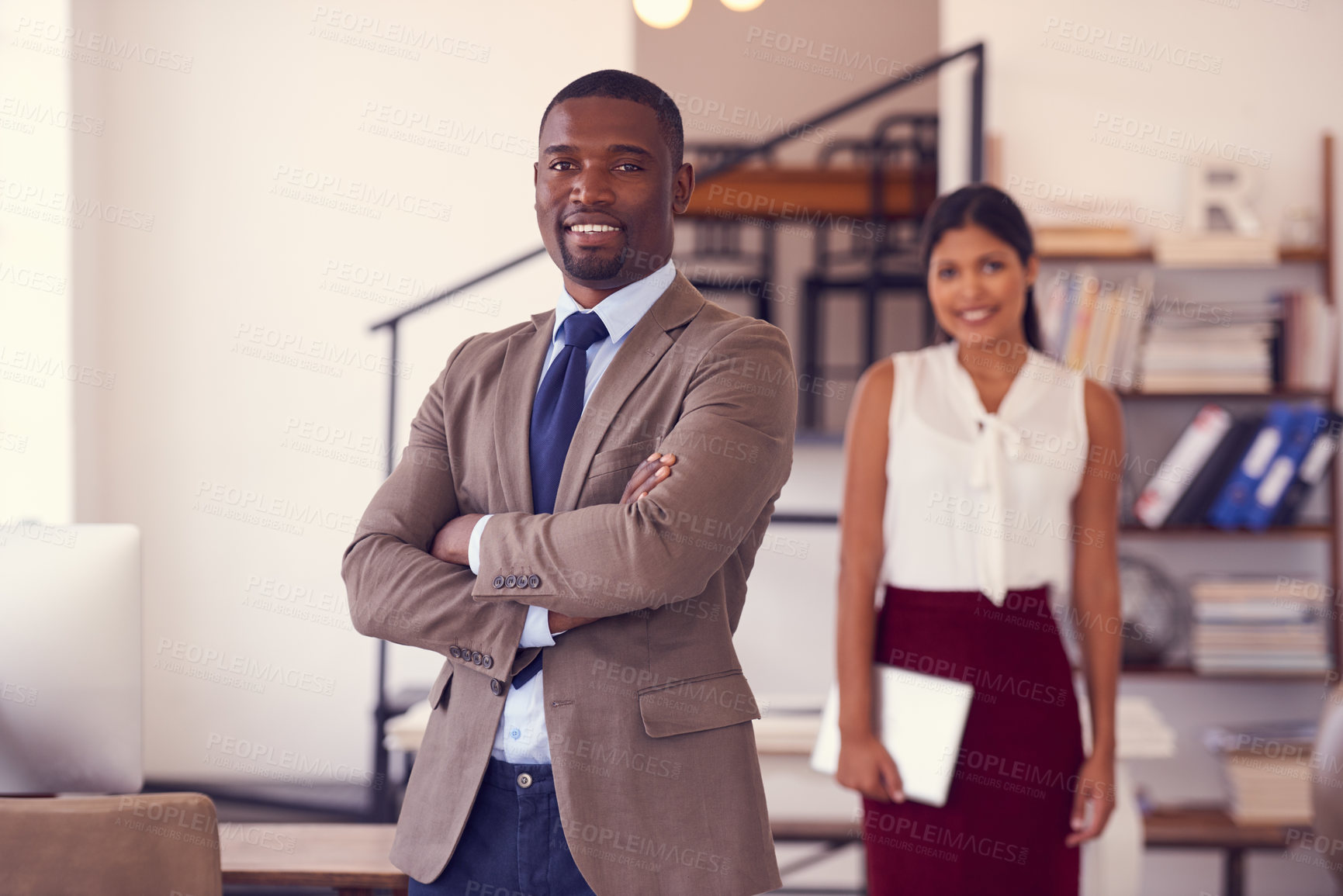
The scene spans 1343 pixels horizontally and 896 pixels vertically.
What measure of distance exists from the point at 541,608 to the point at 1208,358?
2509 mm

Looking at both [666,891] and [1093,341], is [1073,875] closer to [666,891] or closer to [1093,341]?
[666,891]

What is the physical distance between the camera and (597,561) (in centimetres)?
114

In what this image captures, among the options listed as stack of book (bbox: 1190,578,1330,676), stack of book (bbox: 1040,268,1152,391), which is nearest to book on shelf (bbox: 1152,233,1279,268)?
stack of book (bbox: 1040,268,1152,391)

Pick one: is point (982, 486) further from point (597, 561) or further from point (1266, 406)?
point (1266, 406)

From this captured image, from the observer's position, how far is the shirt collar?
128 cm

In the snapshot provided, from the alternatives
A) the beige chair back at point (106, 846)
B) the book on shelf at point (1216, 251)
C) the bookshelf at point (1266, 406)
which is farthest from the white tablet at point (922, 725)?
the book on shelf at point (1216, 251)

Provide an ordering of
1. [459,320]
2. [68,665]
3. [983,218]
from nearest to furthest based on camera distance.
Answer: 1. [68,665]
2. [983,218]
3. [459,320]

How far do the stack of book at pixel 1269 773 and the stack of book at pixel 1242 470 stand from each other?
59 cm

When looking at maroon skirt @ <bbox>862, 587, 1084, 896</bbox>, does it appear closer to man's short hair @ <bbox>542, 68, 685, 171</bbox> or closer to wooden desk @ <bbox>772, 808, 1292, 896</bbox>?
man's short hair @ <bbox>542, 68, 685, 171</bbox>

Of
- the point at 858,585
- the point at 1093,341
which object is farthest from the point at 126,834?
the point at 1093,341

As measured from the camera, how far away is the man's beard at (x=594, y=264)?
1234mm

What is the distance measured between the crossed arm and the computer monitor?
0.35 meters

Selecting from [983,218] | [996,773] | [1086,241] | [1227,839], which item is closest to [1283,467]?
[1086,241]

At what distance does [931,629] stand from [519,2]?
3.02 m
